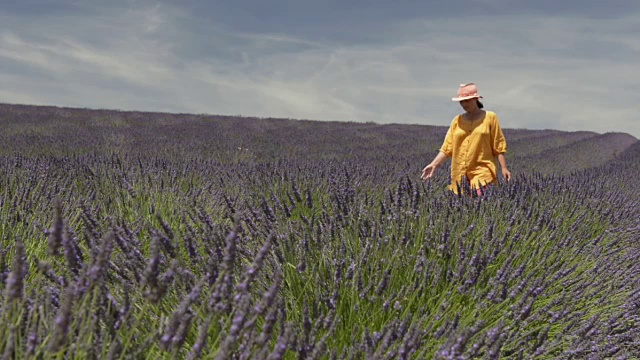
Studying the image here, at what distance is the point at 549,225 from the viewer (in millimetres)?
2906

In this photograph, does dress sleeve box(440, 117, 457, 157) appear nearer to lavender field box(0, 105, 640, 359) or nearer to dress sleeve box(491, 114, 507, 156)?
dress sleeve box(491, 114, 507, 156)

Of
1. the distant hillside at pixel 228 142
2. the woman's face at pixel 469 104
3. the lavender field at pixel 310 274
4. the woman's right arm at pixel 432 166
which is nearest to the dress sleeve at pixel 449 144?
the woman's right arm at pixel 432 166

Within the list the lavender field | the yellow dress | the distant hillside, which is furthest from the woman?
the distant hillside

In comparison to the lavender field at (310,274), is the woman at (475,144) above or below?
above

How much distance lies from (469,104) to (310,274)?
2.12m

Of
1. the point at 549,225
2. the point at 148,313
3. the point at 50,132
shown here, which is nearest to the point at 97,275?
the point at 148,313

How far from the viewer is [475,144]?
3.67 m

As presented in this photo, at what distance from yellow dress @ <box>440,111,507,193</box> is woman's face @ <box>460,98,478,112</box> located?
0.11 meters

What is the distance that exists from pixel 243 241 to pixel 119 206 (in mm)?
1196

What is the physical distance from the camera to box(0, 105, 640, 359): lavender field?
113cm

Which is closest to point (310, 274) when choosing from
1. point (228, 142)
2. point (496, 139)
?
point (496, 139)

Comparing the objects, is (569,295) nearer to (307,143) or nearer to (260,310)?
(260,310)

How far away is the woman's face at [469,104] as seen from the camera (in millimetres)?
3586

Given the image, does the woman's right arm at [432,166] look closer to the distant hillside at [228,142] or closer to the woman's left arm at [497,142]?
the woman's left arm at [497,142]
